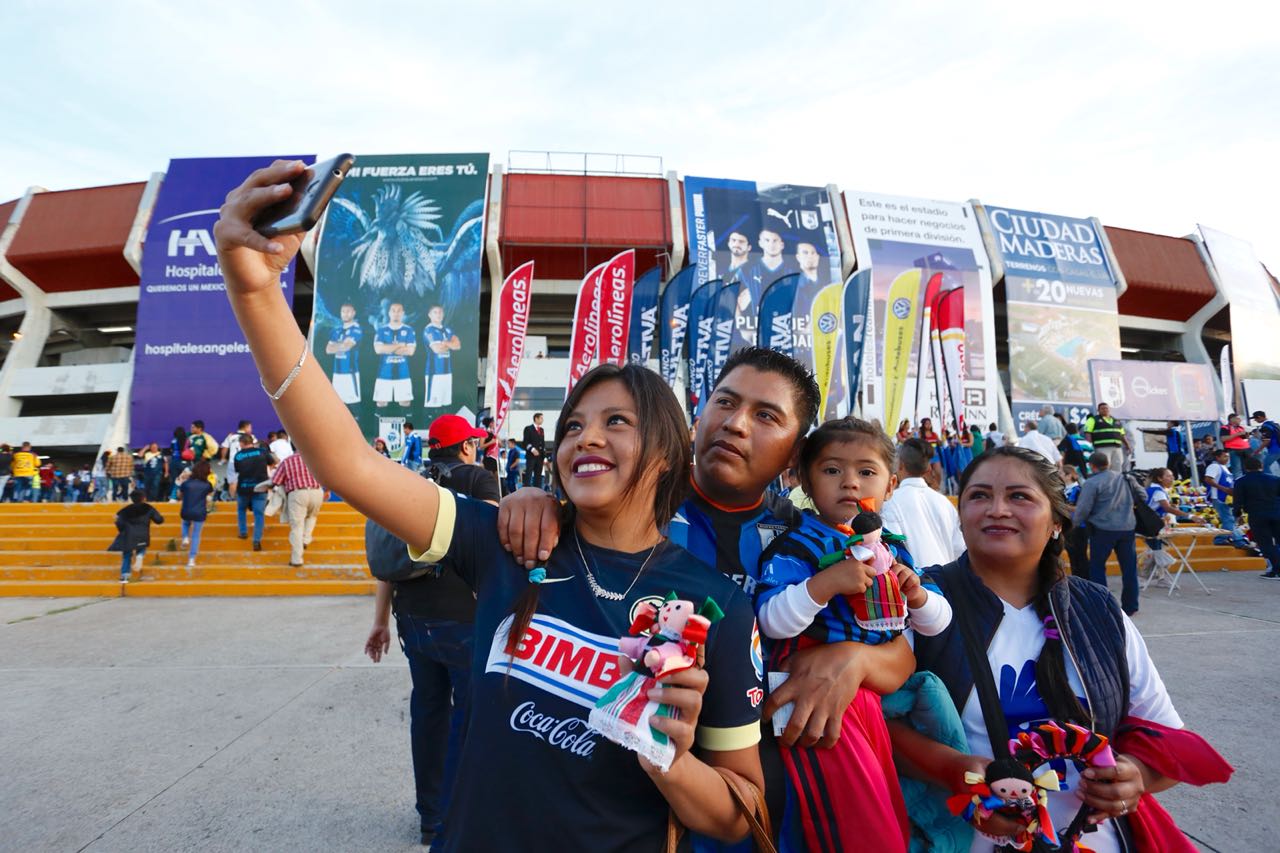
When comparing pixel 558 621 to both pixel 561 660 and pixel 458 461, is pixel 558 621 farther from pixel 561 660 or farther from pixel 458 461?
pixel 458 461

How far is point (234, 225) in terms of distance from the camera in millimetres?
1033

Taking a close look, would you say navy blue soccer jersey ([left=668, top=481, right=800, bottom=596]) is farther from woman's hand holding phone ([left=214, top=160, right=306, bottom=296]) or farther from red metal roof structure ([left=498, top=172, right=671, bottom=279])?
red metal roof structure ([left=498, top=172, right=671, bottom=279])

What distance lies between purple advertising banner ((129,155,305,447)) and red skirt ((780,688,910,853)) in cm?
2184

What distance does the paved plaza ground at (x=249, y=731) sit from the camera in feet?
9.14

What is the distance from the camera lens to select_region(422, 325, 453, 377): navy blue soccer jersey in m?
20.0

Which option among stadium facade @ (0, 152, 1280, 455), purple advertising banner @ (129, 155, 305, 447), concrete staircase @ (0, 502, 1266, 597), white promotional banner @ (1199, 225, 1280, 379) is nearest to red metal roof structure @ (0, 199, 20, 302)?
stadium facade @ (0, 152, 1280, 455)

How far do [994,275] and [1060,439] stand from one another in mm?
11269

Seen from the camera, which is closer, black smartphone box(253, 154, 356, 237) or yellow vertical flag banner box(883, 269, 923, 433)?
black smartphone box(253, 154, 356, 237)

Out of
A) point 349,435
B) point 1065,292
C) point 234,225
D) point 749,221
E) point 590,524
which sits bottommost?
point 590,524

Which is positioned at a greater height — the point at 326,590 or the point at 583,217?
the point at 583,217

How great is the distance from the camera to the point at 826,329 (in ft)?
56.4

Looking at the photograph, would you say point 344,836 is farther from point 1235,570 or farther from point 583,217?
point 583,217

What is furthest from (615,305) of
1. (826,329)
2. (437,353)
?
(437,353)

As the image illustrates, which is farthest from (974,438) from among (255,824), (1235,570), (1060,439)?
(255,824)
